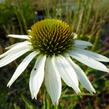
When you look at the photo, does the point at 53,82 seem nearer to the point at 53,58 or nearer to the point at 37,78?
the point at 37,78

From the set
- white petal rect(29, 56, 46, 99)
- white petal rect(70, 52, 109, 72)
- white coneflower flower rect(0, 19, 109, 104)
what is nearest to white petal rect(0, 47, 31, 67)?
white coneflower flower rect(0, 19, 109, 104)

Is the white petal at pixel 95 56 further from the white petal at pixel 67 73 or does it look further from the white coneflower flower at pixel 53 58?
the white petal at pixel 67 73

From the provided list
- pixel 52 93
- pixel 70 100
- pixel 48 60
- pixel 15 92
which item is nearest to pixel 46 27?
pixel 48 60

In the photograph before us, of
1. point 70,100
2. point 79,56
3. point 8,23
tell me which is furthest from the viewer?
point 8,23

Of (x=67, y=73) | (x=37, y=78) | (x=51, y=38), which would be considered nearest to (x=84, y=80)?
(x=67, y=73)

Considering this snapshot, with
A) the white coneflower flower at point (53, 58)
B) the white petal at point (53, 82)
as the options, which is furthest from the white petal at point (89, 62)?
the white petal at point (53, 82)

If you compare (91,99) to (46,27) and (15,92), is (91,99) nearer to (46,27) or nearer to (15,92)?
(15,92)
